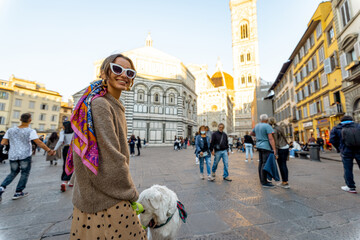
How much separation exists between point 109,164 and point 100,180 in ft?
0.33

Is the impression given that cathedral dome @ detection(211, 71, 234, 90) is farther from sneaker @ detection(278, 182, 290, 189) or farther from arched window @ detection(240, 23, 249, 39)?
sneaker @ detection(278, 182, 290, 189)

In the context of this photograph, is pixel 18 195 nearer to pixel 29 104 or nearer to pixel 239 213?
pixel 239 213

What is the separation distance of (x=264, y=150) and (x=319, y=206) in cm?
161

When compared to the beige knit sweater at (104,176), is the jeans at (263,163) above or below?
below

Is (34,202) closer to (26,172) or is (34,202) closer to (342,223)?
(26,172)

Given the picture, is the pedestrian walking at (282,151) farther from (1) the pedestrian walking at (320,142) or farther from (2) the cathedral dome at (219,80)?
(2) the cathedral dome at (219,80)

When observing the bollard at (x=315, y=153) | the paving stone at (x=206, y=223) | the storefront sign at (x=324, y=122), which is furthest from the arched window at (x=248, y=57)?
the paving stone at (x=206, y=223)

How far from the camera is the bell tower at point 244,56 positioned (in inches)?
2093

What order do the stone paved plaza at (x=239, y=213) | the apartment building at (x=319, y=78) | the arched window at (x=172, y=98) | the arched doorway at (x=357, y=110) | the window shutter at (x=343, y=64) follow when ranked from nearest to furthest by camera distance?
the stone paved plaza at (x=239, y=213) → the arched doorway at (x=357, y=110) → the window shutter at (x=343, y=64) → the apartment building at (x=319, y=78) → the arched window at (x=172, y=98)

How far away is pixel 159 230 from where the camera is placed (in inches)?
57.0

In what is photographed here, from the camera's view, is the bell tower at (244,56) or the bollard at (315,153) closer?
the bollard at (315,153)

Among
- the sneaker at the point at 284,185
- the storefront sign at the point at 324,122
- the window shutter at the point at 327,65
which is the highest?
the window shutter at the point at 327,65

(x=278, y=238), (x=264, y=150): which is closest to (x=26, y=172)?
(x=278, y=238)

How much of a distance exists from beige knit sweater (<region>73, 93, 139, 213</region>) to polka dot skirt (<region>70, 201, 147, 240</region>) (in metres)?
0.04
